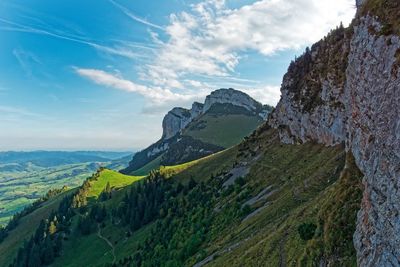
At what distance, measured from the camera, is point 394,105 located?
3956 centimetres

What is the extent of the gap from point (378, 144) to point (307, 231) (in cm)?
1940

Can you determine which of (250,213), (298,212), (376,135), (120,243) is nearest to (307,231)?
(298,212)

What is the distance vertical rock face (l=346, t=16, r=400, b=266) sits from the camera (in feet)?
127

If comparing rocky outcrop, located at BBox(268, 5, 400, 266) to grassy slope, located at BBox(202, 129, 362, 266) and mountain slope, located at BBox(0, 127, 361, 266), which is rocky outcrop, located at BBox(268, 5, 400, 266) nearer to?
grassy slope, located at BBox(202, 129, 362, 266)

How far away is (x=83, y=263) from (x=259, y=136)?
103412 mm

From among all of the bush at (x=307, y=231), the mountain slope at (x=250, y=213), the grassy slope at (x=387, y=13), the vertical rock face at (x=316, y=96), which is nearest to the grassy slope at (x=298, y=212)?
the mountain slope at (x=250, y=213)

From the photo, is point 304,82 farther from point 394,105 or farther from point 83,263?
point 83,263

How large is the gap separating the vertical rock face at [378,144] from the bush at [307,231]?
10.7m

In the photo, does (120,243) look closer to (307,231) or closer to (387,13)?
(307,231)

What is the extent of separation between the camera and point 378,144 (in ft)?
142

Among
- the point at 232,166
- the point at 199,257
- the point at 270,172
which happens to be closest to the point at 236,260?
the point at 199,257

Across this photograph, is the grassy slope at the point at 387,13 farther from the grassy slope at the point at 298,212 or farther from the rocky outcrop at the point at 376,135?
the grassy slope at the point at 298,212

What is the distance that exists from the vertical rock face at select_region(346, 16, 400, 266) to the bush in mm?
10678

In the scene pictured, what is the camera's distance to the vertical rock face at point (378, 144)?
38594mm
